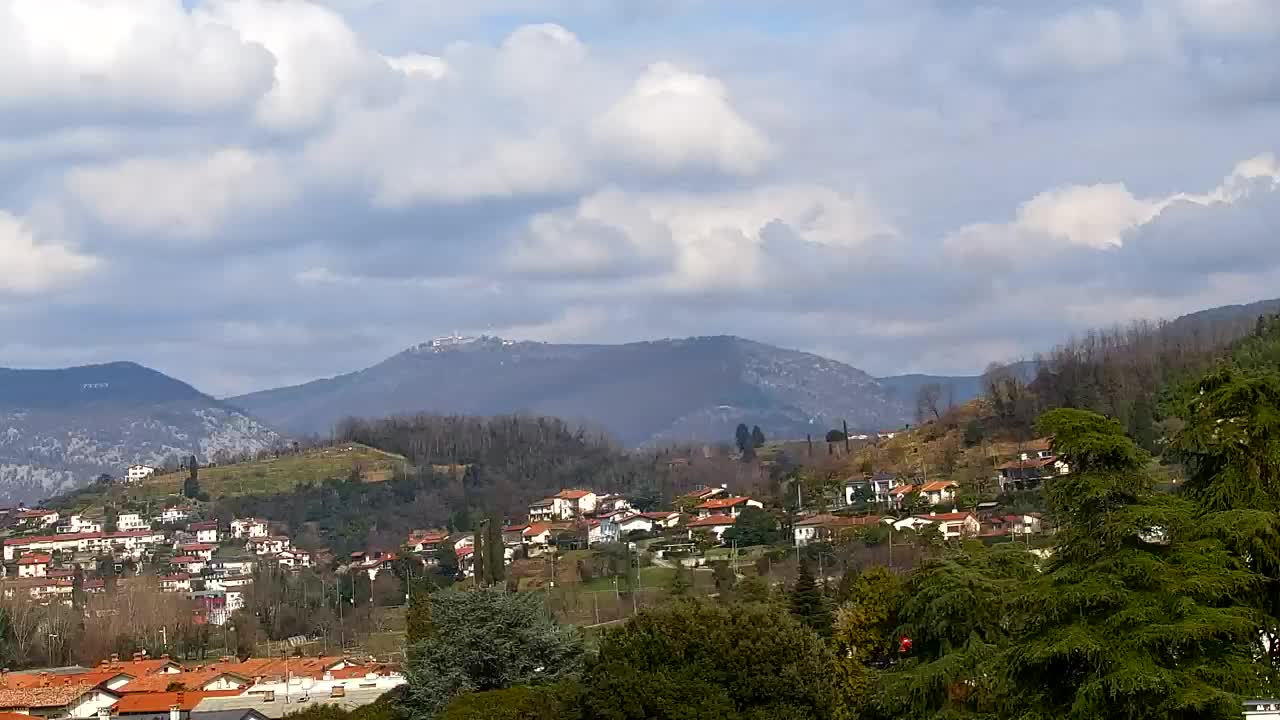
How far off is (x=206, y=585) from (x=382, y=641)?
176ft

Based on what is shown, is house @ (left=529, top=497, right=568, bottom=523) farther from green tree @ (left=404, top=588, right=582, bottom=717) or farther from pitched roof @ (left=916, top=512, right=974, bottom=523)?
green tree @ (left=404, top=588, right=582, bottom=717)

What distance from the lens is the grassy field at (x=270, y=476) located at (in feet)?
609

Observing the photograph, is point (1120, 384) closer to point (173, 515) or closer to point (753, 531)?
point (753, 531)

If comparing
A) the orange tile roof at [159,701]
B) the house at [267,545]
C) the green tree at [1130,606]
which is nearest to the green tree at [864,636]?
the green tree at [1130,606]

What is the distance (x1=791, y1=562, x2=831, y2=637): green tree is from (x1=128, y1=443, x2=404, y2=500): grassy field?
140 m

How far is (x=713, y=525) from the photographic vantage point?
115562 millimetres

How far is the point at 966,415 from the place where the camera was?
133 metres

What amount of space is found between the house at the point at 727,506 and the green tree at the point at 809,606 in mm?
71157

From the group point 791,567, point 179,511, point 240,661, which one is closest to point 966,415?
point 791,567

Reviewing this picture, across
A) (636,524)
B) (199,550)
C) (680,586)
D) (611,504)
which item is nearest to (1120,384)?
(636,524)

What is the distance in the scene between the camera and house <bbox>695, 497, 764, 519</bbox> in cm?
12250

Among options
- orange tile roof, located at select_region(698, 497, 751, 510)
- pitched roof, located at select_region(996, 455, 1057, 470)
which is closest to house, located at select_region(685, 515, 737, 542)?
orange tile roof, located at select_region(698, 497, 751, 510)

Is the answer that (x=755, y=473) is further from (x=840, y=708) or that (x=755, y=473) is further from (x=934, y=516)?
(x=840, y=708)

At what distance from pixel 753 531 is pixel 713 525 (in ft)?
39.2
